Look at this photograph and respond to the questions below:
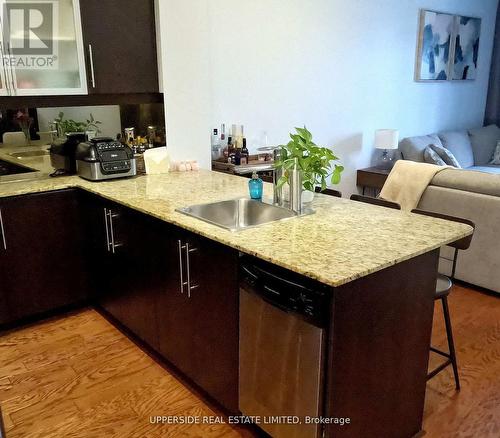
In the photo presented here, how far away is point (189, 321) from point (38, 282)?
125cm

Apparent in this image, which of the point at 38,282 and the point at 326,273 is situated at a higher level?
the point at 326,273

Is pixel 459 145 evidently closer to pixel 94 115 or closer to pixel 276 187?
pixel 276 187

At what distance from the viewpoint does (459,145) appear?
587 cm

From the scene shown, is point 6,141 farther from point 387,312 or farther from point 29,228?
point 387,312

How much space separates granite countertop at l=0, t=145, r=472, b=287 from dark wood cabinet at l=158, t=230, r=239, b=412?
118 millimetres

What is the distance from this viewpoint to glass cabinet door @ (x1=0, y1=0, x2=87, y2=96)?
8.86 feet

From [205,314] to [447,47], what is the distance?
5233 mm

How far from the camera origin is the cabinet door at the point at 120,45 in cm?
291

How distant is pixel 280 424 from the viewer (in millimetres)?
1739

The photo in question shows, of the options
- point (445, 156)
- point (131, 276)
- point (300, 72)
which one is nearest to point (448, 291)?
point (131, 276)

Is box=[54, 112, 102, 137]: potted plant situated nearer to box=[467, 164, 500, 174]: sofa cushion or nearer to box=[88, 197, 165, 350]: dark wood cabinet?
box=[88, 197, 165, 350]: dark wood cabinet

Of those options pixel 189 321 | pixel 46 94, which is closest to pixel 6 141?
pixel 46 94

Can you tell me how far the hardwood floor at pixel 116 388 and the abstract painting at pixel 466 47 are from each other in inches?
164

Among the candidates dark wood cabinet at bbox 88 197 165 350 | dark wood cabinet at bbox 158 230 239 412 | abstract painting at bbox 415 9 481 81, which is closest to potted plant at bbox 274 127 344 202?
dark wood cabinet at bbox 158 230 239 412
